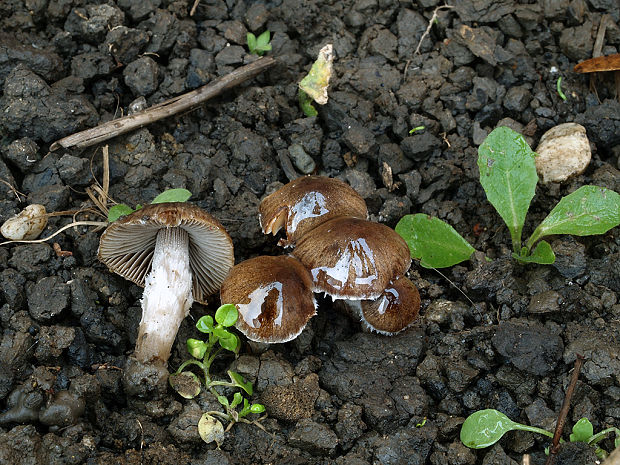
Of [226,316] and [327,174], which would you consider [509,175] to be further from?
[226,316]

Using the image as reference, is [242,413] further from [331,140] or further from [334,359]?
[331,140]

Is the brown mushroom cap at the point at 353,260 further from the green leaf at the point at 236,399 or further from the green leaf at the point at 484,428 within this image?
the green leaf at the point at 484,428

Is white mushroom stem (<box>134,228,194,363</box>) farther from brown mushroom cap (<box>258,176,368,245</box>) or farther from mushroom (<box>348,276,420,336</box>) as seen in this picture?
mushroom (<box>348,276,420,336</box>)

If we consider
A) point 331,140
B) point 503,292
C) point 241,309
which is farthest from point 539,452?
point 331,140

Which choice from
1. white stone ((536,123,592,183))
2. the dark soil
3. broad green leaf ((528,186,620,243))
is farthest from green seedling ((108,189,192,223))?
white stone ((536,123,592,183))

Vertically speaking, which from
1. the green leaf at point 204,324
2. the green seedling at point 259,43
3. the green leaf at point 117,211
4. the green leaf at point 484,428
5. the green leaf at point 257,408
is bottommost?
the green leaf at point 484,428

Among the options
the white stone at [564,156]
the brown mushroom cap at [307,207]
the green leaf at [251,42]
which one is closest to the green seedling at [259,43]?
the green leaf at [251,42]
